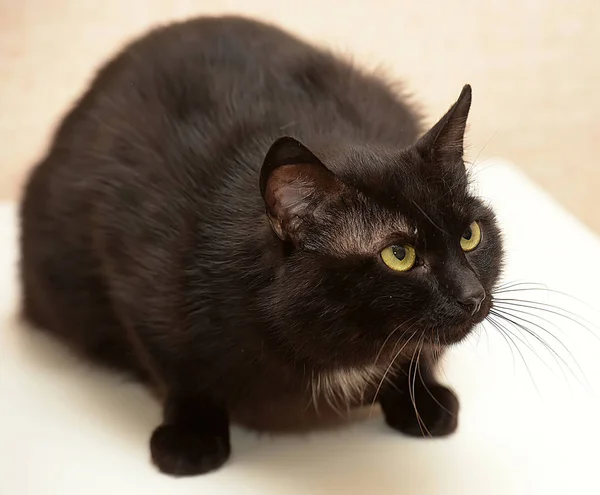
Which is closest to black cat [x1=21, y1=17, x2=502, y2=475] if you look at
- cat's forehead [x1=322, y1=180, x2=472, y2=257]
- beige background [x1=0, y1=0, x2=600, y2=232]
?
cat's forehead [x1=322, y1=180, x2=472, y2=257]

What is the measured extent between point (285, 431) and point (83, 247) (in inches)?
13.1

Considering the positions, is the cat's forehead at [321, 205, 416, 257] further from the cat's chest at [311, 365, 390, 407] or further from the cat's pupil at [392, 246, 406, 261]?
the cat's chest at [311, 365, 390, 407]

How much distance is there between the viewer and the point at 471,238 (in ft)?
2.54

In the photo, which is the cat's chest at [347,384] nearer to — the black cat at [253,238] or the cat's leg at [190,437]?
the black cat at [253,238]

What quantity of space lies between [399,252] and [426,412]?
27cm

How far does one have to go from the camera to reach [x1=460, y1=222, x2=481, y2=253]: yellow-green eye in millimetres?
765

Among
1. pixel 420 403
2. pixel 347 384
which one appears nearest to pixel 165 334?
pixel 347 384

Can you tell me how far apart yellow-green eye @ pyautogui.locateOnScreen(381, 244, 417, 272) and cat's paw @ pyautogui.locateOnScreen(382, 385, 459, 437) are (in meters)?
0.24

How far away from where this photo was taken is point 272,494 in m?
0.82

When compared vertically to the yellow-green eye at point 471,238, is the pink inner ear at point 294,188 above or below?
below

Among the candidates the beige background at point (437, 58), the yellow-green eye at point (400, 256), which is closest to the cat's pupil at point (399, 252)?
the yellow-green eye at point (400, 256)

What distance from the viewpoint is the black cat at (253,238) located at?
28.2 inches

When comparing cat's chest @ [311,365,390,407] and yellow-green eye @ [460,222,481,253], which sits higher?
yellow-green eye @ [460,222,481,253]

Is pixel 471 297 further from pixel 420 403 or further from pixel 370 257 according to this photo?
pixel 420 403
